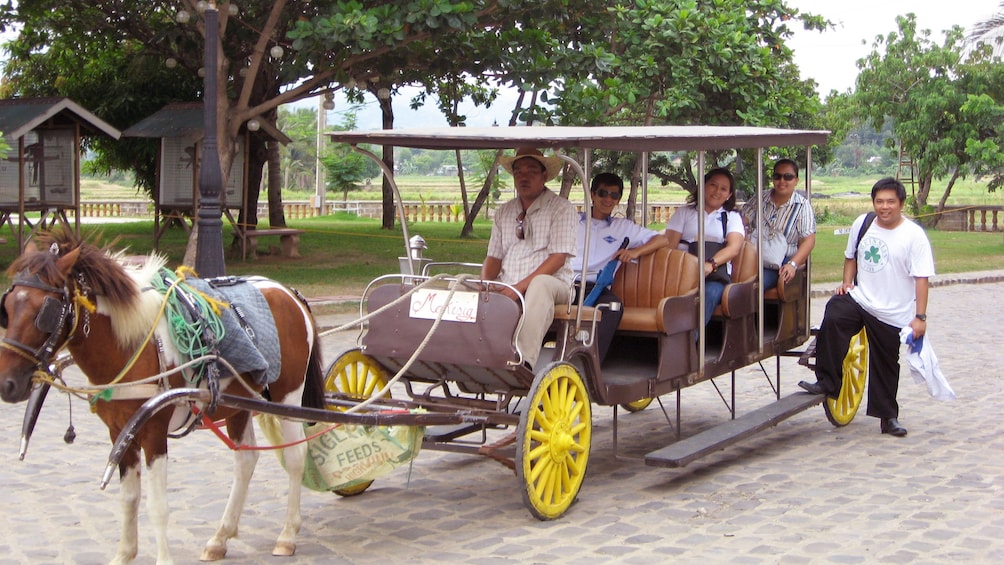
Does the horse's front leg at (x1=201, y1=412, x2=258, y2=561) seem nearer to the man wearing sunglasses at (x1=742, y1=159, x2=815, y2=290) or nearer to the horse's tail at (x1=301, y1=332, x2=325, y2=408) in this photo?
the horse's tail at (x1=301, y1=332, x2=325, y2=408)

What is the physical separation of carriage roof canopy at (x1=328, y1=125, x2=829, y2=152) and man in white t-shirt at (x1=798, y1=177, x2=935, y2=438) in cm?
150

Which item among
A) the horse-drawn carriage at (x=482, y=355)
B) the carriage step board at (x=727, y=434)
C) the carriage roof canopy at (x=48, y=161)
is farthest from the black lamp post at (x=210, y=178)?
the carriage step board at (x=727, y=434)

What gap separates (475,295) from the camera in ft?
21.1

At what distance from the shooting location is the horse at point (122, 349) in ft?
15.4

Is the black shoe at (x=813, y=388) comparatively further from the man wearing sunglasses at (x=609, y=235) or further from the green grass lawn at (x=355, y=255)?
the green grass lawn at (x=355, y=255)

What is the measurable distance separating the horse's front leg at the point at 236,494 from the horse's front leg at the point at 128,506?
44 centimetres

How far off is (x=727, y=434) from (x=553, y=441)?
1.55 m

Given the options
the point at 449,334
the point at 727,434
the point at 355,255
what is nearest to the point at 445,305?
the point at 449,334

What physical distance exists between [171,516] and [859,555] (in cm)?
355

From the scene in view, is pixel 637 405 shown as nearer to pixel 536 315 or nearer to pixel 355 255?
pixel 536 315

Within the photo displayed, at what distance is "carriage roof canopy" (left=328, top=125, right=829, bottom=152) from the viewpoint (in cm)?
634

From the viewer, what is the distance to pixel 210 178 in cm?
1220

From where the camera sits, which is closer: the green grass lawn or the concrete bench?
the green grass lawn

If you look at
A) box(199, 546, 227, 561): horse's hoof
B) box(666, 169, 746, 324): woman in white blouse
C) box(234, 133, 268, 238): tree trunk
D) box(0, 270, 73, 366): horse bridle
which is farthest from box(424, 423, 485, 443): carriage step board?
box(234, 133, 268, 238): tree trunk
